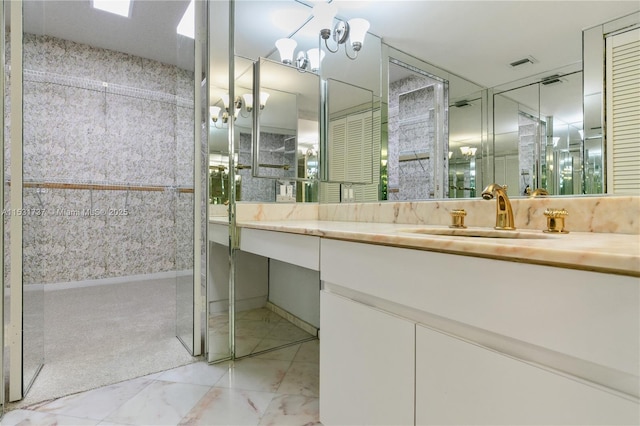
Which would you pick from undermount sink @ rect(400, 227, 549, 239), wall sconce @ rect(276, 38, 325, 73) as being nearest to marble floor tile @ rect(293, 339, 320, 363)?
undermount sink @ rect(400, 227, 549, 239)

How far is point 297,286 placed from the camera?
86.6 inches

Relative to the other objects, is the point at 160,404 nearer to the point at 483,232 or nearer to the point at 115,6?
the point at 483,232

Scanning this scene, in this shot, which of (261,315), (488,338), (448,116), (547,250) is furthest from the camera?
(261,315)

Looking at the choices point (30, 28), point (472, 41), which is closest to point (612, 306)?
point (472, 41)

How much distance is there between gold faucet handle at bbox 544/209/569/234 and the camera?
900 millimetres

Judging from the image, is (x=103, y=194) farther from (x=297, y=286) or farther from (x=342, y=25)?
(x=342, y=25)

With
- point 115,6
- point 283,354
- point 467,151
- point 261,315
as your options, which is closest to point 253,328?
point 261,315

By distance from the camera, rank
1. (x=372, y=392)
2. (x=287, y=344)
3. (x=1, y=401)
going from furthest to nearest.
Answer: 1. (x=287, y=344)
2. (x=1, y=401)
3. (x=372, y=392)

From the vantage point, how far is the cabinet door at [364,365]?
79cm

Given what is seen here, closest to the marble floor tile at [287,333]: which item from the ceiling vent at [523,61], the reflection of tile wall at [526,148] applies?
the reflection of tile wall at [526,148]

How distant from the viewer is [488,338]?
62 centimetres

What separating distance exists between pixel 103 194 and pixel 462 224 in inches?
148

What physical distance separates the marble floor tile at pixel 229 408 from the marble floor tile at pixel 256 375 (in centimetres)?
5

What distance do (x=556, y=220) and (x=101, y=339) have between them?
2.52 m
